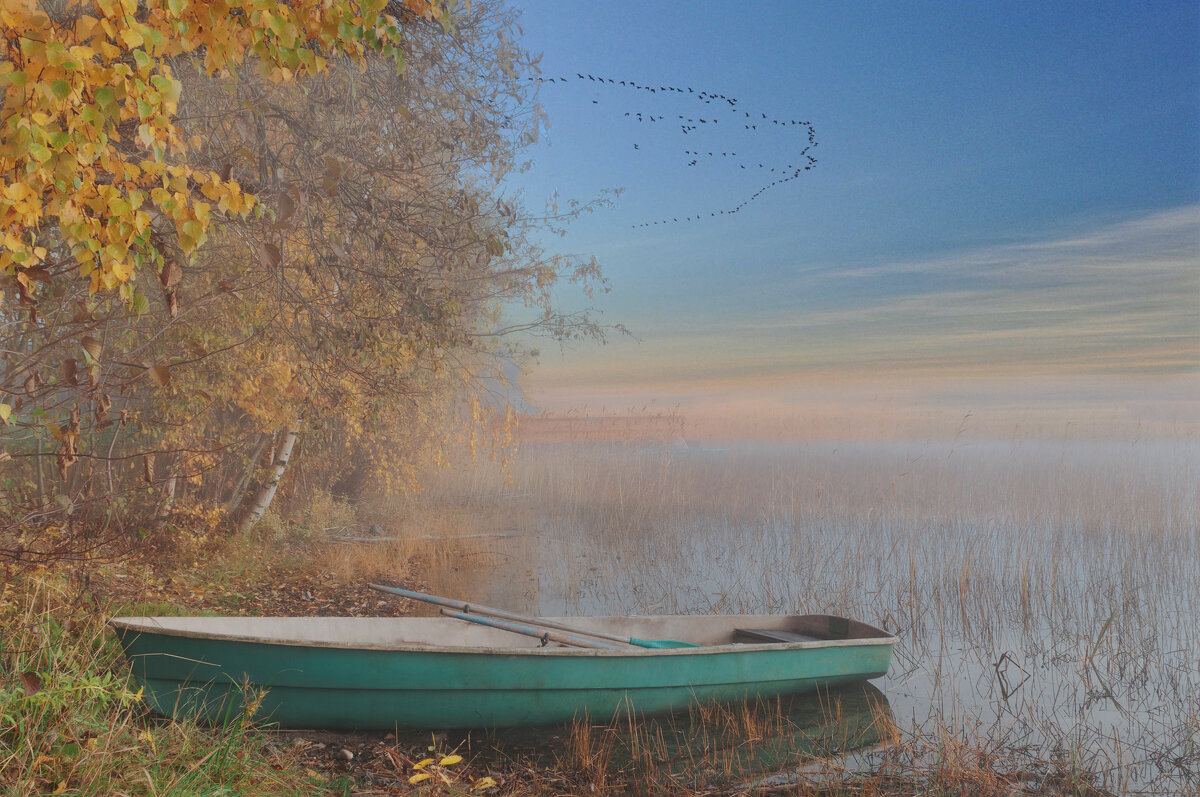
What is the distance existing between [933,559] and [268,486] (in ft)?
28.3

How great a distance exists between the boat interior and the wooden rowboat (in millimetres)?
12

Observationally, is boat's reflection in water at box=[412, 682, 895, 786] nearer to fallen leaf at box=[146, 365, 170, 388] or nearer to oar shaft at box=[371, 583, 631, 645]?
oar shaft at box=[371, 583, 631, 645]

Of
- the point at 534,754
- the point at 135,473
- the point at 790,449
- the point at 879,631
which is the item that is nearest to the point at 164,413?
the point at 135,473

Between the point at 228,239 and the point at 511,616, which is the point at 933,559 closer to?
the point at 511,616

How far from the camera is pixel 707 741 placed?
5.59 metres

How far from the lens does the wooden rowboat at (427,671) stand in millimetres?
4781

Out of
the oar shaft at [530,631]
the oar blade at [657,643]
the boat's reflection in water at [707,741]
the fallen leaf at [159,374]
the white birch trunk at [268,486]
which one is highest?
the fallen leaf at [159,374]

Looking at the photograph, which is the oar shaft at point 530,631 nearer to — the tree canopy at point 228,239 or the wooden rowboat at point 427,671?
the wooden rowboat at point 427,671

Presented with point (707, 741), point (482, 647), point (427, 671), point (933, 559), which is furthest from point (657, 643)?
point (933, 559)

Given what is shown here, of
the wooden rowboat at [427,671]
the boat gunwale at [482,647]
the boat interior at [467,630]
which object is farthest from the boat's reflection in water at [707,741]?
the boat interior at [467,630]

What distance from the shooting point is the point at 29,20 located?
2.37 metres

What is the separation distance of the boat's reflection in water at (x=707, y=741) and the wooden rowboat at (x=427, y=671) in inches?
4.5

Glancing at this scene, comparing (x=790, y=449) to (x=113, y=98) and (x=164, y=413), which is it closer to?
(x=164, y=413)

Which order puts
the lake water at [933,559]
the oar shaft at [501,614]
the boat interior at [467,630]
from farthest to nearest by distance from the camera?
the lake water at [933,559] < the oar shaft at [501,614] < the boat interior at [467,630]
